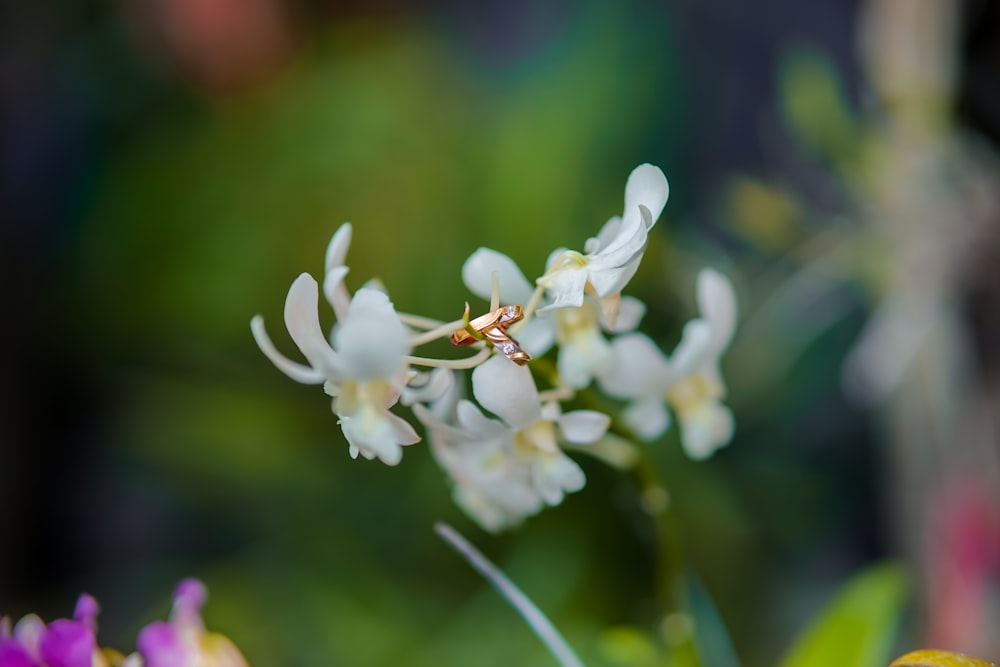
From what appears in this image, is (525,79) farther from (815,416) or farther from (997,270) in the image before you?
(997,270)

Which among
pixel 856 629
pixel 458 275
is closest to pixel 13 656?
pixel 856 629

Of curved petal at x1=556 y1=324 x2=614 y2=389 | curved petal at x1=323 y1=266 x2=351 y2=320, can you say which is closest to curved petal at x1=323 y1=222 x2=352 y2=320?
curved petal at x1=323 y1=266 x2=351 y2=320

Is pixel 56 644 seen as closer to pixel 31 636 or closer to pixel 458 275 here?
pixel 31 636

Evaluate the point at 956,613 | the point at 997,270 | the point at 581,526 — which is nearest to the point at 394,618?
the point at 581,526

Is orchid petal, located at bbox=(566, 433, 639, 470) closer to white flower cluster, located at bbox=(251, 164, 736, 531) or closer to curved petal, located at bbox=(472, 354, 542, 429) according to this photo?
white flower cluster, located at bbox=(251, 164, 736, 531)

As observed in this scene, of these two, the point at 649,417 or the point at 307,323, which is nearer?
the point at 307,323

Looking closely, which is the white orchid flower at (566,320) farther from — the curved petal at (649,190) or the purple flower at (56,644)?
the purple flower at (56,644)

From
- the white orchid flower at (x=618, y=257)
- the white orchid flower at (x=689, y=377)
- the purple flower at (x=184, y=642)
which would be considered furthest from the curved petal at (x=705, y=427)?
the purple flower at (x=184, y=642)
